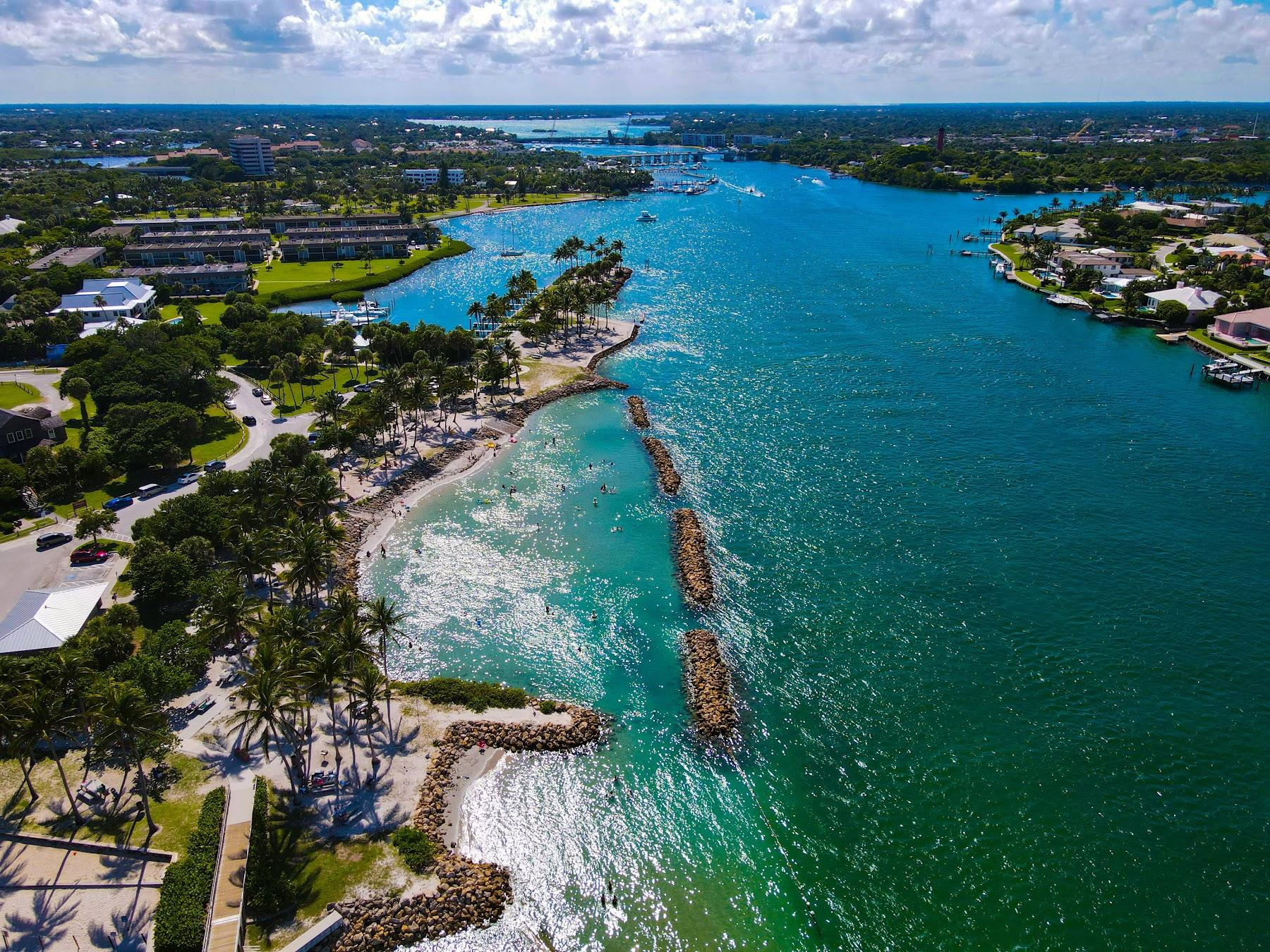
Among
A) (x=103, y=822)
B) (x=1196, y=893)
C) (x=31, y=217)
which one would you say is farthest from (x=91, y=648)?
(x=31, y=217)

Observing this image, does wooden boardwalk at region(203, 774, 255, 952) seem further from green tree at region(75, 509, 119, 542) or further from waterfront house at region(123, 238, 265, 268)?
waterfront house at region(123, 238, 265, 268)

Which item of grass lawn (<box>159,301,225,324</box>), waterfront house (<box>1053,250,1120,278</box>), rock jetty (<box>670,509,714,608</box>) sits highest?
waterfront house (<box>1053,250,1120,278</box>)

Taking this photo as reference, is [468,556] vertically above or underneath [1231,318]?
underneath

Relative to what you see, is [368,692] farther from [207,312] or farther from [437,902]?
[207,312]

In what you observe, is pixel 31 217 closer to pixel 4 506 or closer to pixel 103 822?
pixel 4 506

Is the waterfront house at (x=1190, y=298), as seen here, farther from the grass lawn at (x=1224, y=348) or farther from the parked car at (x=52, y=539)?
the parked car at (x=52, y=539)

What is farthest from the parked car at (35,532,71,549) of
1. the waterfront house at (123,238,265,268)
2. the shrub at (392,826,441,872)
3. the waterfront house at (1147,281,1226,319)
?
the waterfront house at (1147,281,1226,319)

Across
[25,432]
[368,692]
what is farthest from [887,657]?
[25,432]
